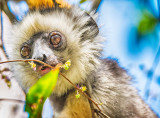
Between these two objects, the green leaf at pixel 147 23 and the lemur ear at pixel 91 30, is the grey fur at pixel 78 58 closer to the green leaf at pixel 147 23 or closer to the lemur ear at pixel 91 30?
the lemur ear at pixel 91 30

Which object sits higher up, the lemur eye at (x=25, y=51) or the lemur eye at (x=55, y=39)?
the lemur eye at (x=55, y=39)

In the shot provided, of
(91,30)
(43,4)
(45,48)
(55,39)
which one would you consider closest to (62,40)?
(55,39)

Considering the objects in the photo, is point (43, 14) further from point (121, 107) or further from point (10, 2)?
point (121, 107)

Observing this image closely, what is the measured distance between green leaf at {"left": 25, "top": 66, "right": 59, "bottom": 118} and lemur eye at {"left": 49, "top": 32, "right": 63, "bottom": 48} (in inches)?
52.1

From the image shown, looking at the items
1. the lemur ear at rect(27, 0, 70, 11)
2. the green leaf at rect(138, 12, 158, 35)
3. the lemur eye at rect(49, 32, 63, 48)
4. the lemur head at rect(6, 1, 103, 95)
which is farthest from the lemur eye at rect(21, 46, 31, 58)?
the green leaf at rect(138, 12, 158, 35)

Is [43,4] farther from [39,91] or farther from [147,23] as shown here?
[39,91]

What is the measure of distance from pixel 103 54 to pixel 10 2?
1.31 metres

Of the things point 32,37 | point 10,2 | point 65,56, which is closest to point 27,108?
point 65,56

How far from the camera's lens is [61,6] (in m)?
2.61

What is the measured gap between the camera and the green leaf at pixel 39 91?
2.92ft

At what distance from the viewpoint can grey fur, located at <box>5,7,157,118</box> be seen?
2.39 meters

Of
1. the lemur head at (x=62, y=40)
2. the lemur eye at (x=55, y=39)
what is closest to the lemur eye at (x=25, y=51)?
the lemur head at (x=62, y=40)

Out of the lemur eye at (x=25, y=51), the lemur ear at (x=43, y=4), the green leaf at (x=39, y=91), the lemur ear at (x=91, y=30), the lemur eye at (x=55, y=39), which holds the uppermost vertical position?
the lemur ear at (x=43, y=4)

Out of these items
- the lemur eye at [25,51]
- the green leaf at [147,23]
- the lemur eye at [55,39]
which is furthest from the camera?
the lemur eye at [25,51]
